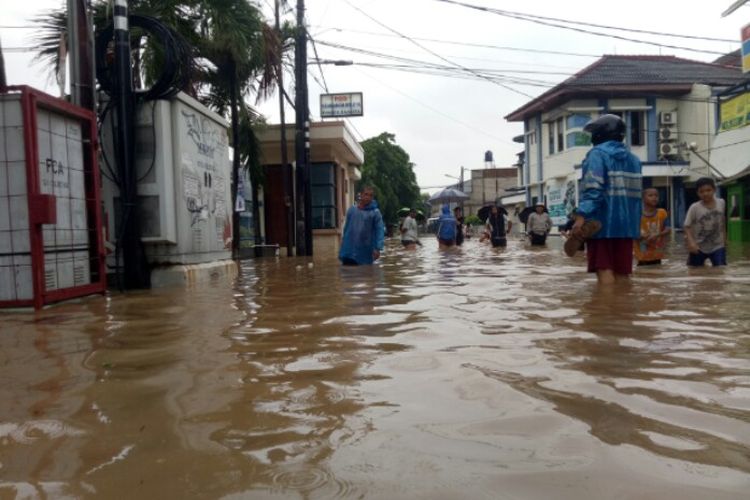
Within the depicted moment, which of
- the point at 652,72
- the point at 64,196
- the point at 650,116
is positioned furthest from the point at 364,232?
the point at 652,72

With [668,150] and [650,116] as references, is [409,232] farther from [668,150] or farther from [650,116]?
[650,116]

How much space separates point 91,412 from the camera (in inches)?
102

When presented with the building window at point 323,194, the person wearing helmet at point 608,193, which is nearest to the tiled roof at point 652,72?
the building window at point 323,194

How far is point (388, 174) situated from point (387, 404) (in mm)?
45040

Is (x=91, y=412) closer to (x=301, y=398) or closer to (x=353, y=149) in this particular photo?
(x=301, y=398)

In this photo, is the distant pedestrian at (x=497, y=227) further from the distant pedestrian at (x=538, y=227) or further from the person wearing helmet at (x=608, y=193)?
the person wearing helmet at (x=608, y=193)

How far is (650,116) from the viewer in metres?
30.2

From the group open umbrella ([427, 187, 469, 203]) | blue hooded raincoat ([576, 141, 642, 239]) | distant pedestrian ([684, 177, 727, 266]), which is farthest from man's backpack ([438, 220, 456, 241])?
open umbrella ([427, 187, 469, 203])

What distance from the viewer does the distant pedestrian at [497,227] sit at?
18.9 m

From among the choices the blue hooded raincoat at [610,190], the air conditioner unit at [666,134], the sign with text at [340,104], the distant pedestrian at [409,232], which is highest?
the sign with text at [340,104]

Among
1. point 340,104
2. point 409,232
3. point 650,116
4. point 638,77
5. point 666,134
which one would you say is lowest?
point 409,232

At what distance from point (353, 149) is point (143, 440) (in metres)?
21.2

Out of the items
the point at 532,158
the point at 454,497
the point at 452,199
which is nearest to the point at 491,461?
the point at 454,497

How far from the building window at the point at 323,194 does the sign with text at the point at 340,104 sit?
1710 millimetres
